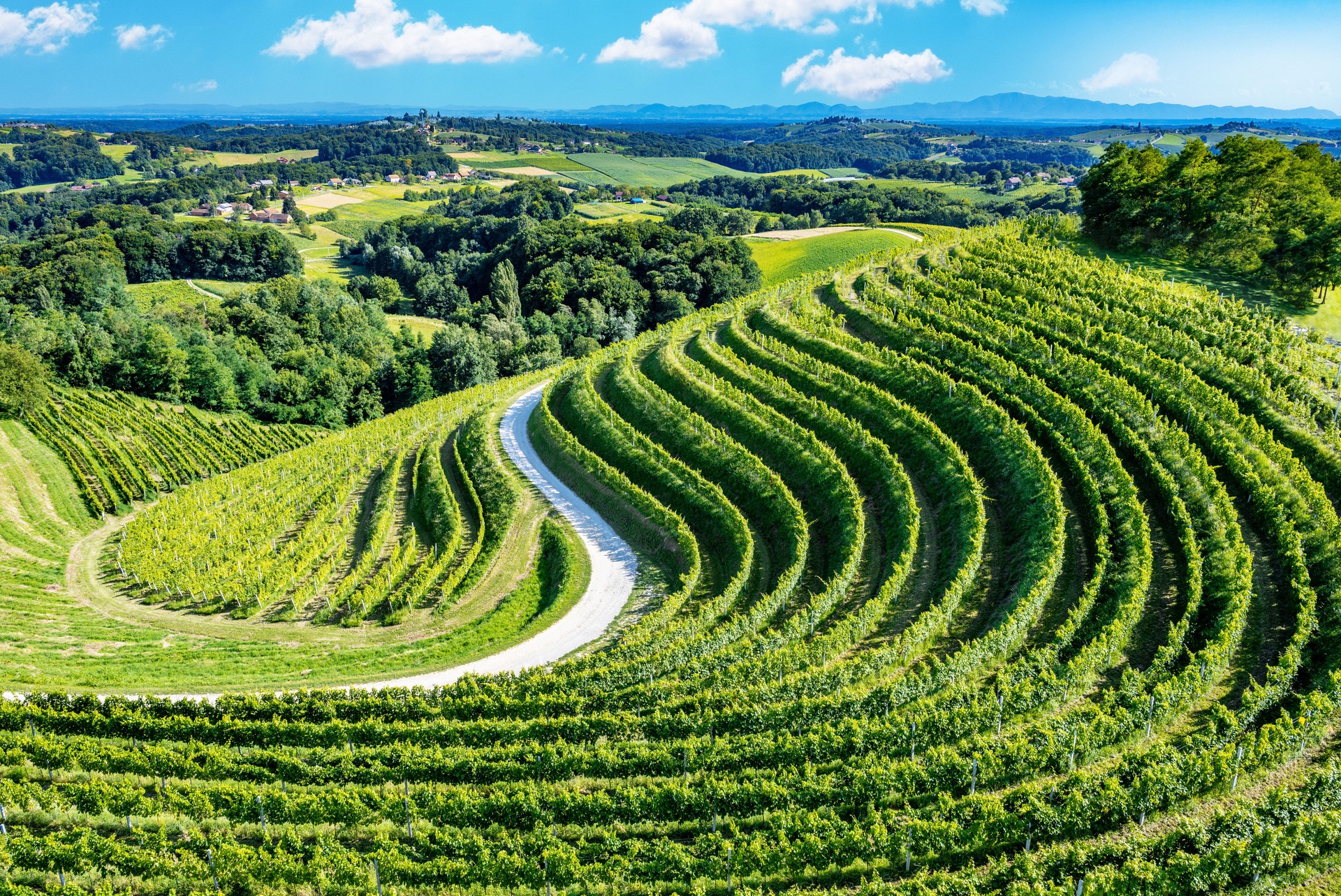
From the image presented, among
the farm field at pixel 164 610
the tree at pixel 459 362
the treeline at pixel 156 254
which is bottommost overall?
the farm field at pixel 164 610

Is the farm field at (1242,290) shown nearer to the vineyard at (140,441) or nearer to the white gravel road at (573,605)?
the white gravel road at (573,605)

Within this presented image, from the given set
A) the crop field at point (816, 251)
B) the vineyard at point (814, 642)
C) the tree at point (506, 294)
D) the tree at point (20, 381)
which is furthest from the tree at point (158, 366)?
the crop field at point (816, 251)

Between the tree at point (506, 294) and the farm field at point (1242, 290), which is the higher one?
the farm field at point (1242, 290)

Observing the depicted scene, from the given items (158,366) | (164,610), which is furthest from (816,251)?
(164,610)

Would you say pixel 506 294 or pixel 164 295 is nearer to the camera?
pixel 506 294

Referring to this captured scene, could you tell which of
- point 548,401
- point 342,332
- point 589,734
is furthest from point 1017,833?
point 342,332

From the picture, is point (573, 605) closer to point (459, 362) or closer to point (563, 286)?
point (459, 362)

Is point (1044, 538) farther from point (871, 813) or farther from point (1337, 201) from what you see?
point (1337, 201)
